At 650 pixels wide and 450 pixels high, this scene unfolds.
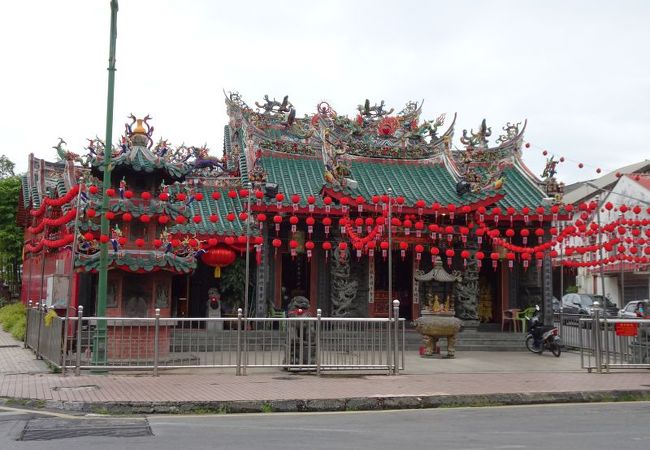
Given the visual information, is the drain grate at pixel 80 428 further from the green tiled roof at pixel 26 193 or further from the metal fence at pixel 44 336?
the green tiled roof at pixel 26 193

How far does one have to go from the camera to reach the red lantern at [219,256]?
20.8m

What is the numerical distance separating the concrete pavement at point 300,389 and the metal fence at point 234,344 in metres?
0.25

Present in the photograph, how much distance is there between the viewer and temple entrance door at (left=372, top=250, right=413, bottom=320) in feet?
74.3

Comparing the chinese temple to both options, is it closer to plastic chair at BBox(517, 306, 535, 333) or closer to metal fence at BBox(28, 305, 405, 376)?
plastic chair at BBox(517, 306, 535, 333)

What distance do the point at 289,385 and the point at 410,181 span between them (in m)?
13.1

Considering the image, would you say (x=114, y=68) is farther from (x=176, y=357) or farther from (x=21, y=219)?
(x=21, y=219)

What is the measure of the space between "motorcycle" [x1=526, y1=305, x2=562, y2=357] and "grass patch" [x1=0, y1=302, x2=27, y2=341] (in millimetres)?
14594

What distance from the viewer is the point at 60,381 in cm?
1162

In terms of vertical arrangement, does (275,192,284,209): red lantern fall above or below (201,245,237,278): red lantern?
above

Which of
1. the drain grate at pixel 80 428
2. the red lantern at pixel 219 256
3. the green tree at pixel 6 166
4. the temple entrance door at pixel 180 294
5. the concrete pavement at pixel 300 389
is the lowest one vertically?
the drain grate at pixel 80 428

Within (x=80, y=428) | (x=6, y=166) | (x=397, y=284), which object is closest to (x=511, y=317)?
(x=397, y=284)

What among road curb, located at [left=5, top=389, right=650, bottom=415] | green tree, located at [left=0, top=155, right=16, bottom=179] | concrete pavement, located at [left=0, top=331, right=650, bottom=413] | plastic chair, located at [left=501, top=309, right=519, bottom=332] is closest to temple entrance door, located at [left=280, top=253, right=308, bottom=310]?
plastic chair, located at [left=501, top=309, right=519, bottom=332]

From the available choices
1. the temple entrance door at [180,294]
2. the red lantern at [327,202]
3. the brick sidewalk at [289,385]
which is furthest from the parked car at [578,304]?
the brick sidewalk at [289,385]

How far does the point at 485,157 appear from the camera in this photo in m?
24.9
